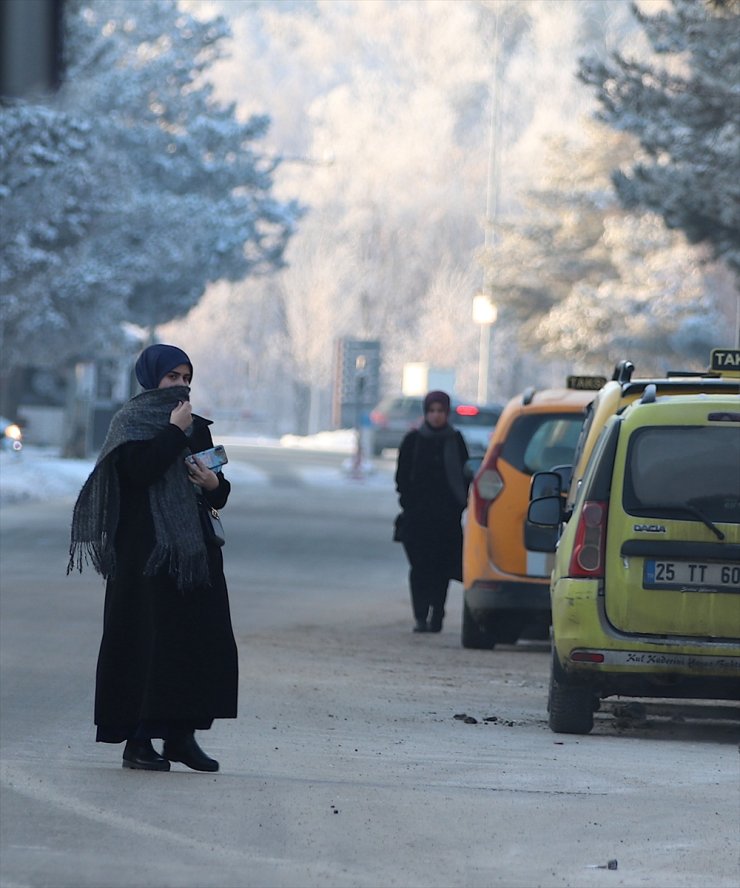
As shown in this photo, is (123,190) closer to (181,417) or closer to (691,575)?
(691,575)

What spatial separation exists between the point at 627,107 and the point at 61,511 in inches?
360

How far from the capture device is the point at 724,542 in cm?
950

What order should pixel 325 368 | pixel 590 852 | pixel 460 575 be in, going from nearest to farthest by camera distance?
pixel 590 852 < pixel 460 575 < pixel 325 368

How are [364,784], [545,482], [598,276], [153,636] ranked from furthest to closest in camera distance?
[598,276]
[545,482]
[153,636]
[364,784]

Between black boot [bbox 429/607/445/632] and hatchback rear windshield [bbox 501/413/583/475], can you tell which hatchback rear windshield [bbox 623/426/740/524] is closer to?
hatchback rear windshield [bbox 501/413/583/475]

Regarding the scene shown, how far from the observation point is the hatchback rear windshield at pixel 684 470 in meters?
9.58

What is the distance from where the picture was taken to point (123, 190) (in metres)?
44.5

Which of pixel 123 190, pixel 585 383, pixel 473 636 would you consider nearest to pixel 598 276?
pixel 123 190

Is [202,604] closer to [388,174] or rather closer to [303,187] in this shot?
[388,174]

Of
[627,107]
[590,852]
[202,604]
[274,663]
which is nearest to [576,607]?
[202,604]

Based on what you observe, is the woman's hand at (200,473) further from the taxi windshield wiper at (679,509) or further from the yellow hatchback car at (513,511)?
the yellow hatchback car at (513,511)

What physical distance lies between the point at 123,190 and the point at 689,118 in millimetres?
19042

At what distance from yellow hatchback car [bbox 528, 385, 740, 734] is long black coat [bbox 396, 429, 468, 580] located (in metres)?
6.24

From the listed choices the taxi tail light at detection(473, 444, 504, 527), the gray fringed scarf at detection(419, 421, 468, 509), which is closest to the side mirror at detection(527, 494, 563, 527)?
the taxi tail light at detection(473, 444, 504, 527)
